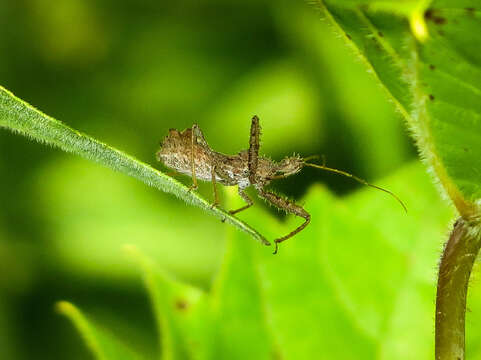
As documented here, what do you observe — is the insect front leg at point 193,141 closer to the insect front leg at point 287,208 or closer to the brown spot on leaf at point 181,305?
the insect front leg at point 287,208

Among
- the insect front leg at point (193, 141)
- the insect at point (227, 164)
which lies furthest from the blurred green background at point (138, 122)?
the insect front leg at point (193, 141)

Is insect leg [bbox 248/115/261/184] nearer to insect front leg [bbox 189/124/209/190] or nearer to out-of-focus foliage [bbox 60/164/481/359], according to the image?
insect front leg [bbox 189/124/209/190]

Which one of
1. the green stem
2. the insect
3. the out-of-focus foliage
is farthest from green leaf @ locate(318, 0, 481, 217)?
the insect

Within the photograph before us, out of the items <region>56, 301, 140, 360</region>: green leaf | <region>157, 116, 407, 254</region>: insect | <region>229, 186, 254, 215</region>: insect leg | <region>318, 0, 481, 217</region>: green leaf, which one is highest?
<region>157, 116, 407, 254</region>: insect

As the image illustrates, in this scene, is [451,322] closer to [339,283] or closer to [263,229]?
[339,283]

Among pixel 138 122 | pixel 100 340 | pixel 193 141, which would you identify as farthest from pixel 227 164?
pixel 138 122

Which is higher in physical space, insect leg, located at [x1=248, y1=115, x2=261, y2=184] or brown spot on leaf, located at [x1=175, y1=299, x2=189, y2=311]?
insect leg, located at [x1=248, y1=115, x2=261, y2=184]
